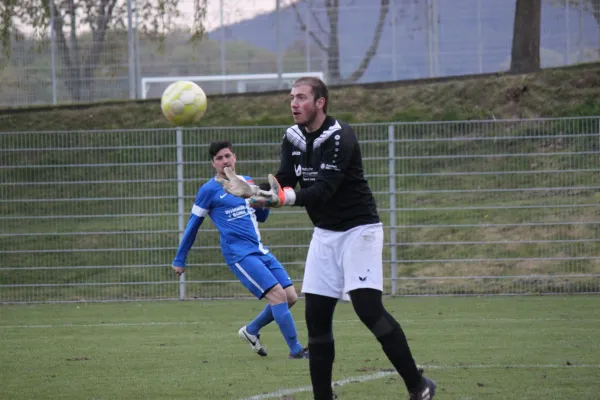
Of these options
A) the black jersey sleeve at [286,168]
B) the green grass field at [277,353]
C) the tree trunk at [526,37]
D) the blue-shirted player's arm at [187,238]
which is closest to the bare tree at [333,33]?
the tree trunk at [526,37]

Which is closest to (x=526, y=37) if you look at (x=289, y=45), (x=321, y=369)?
(x=289, y=45)

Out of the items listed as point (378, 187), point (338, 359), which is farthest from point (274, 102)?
point (338, 359)

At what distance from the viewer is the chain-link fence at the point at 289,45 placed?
68.8 ft

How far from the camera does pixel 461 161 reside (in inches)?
640

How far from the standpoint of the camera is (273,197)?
5.77 m

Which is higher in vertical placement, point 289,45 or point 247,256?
point 289,45

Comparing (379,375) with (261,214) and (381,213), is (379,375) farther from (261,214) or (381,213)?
(381,213)

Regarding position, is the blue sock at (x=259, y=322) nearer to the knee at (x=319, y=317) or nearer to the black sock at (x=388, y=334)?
the knee at (x=319, y=317)

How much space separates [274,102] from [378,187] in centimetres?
568

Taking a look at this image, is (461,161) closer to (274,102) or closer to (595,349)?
(274,102)

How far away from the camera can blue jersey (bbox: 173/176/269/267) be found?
9.64 metres

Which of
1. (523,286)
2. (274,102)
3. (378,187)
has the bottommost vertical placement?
(523,286)

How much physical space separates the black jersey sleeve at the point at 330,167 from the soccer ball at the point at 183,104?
7.61m

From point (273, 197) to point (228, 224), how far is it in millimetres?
4001
